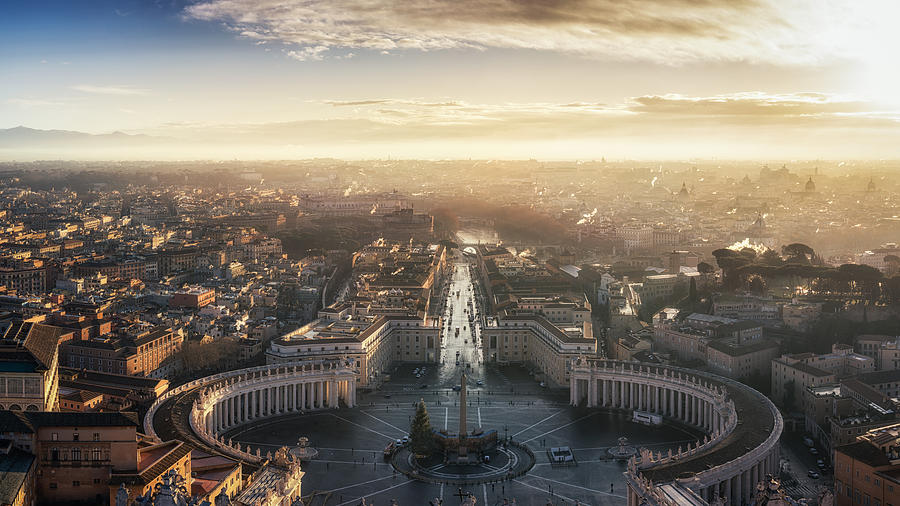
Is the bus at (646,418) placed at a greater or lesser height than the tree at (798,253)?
lesser

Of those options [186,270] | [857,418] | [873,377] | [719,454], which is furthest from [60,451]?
[186,270]

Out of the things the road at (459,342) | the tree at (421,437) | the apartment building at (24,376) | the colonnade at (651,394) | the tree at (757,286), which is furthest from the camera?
the tree at (757,286)

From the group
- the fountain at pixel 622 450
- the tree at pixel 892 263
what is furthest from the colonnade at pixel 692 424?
the tree at pixel 892 263

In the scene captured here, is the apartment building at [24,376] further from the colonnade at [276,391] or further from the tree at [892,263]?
the tree at [892,263]

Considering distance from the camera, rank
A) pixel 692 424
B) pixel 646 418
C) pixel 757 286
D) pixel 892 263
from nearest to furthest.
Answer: pixel 692 424, pixel 646 418, pixel 757 286, pixel 892 263

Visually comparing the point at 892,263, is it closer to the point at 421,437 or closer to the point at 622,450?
the point at 622,450

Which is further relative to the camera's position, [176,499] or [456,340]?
[456,340]

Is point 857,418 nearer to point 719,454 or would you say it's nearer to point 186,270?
point 719,454

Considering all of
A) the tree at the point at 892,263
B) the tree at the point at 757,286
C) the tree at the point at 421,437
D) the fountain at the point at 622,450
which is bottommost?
the fountain at the point at 622,450

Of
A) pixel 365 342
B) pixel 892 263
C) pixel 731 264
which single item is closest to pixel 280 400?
pixel 365 342

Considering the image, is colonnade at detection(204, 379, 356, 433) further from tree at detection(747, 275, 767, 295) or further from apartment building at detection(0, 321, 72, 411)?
tree at detection(747, 275, 767, 295)

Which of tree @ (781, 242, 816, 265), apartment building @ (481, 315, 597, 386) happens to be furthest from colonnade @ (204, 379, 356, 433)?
tree @ (781, 242, 816, 265)
